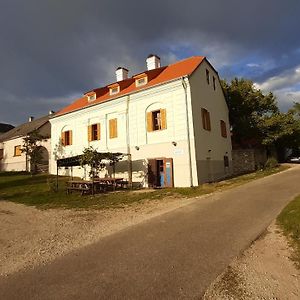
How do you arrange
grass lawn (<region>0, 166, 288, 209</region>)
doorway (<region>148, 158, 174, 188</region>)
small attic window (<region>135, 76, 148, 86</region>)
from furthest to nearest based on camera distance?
small attic window (<region>135, 76, 148, 86</region>)
doorway (<region>148, 158, 174, 188</region>)
grass lawn (<region>0, 166, 288, 209</region>)

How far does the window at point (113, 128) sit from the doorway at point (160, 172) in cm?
434

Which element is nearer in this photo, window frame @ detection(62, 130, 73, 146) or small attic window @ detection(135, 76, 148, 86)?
small attic window @ detection(135, 76, 148, 86)

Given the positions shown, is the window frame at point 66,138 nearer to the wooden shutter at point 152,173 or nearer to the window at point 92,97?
the window at point 92,97

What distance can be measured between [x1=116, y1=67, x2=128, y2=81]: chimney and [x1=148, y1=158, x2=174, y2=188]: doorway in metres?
12.4

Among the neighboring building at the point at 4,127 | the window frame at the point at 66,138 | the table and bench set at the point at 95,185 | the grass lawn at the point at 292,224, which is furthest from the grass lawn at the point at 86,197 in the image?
the neighboring building at the point at 4,127

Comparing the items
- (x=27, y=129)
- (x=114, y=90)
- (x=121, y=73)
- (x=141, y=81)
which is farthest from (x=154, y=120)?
(x=27, y=129)

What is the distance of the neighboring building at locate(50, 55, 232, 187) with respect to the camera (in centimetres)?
1977

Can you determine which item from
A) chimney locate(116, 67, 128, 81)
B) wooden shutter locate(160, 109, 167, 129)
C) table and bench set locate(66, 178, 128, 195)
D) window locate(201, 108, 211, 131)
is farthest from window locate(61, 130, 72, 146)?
window locate(201, 108, 211, 131)

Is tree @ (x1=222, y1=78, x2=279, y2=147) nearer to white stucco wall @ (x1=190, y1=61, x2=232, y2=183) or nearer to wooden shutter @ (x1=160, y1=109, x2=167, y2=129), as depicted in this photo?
white stucco wall @ (x1=190, y1=61, x2=232, y2=183)

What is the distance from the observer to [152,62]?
1073 inches

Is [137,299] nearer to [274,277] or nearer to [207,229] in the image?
[274,277]

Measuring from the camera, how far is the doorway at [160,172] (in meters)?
20.0

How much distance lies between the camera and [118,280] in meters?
4.99

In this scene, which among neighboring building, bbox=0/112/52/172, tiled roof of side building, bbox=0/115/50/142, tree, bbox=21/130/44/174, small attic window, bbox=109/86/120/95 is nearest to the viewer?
small attic window, bbox=109/86/120/95
